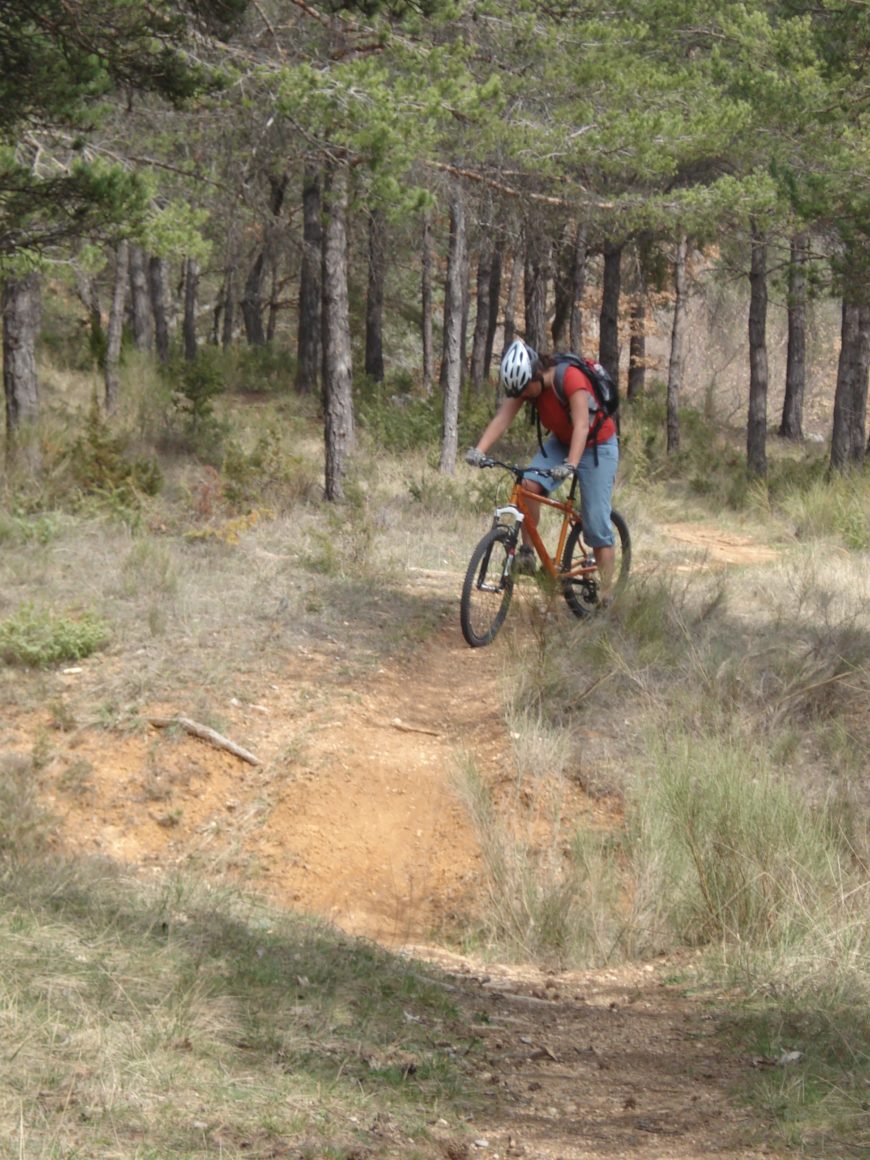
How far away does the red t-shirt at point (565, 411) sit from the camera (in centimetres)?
812

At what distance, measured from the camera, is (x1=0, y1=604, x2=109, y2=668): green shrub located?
7891 millimetres

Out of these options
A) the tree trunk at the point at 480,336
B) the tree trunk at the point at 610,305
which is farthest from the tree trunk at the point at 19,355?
the tree trunk at the point at 480,336

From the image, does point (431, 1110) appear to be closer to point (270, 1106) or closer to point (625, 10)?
point (270, 1106)

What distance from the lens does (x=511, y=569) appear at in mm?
8367

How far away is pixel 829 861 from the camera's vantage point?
16.4ft

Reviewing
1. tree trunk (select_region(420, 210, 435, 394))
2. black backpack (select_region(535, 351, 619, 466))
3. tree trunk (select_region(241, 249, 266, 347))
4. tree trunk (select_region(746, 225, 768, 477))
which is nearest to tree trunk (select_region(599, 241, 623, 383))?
tree trunk (select_region(746, 225, 768, 477))

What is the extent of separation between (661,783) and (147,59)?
178 inches

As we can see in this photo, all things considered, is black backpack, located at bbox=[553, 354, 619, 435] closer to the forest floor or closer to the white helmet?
the white helmet

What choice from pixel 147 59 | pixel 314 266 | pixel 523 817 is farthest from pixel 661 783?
pixel 314 266

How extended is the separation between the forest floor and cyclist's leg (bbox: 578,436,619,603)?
91 cm

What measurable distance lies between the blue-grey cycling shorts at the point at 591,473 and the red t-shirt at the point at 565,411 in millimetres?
76

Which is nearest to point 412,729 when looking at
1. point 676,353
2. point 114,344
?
point 114,344

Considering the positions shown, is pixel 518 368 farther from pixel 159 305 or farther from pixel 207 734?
pixel 159 305

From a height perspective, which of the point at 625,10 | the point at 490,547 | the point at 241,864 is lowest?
the point at 241,864
